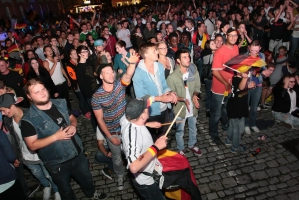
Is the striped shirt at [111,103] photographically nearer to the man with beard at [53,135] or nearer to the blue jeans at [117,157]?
the blue jeans at [117,157]

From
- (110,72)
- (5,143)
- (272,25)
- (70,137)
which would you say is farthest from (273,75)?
(5,143)

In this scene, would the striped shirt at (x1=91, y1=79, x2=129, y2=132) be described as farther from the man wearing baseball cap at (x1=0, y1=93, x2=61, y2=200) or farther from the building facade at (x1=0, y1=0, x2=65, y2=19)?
the building facade at (x1=0, y1=0, x2=65, y2=19)

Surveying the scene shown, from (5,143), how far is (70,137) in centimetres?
85

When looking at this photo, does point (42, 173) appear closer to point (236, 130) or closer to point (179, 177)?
point (179, 177)

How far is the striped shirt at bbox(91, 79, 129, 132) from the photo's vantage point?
3.83 m

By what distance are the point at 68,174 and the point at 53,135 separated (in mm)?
812

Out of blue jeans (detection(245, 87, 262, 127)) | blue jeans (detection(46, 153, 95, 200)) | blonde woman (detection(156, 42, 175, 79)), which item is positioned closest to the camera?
blue jeans (detection(46, 153, 95, 200))

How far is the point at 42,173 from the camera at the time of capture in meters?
4.38

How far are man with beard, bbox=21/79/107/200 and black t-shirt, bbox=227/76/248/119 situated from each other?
2.96 meters

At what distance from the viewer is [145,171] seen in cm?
298

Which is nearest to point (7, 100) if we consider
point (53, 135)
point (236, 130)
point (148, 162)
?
point (53, 135)

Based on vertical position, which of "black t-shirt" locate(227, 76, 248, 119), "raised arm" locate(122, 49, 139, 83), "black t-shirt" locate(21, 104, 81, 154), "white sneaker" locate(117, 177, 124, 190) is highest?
"raised arm" locate(122, 49, 139, 83)

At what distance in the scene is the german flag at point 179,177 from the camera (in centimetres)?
331

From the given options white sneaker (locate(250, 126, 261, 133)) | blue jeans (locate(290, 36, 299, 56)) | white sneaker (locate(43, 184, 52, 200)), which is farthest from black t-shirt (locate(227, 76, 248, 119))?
blue jeans (locate(290, 36, 299, 56))
